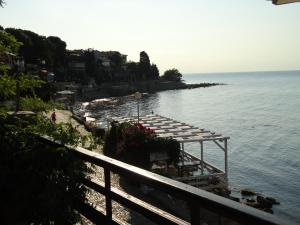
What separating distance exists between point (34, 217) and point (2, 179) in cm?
51

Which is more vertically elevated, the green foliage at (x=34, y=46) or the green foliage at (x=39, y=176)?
the green foliage at (x=34, y=46)

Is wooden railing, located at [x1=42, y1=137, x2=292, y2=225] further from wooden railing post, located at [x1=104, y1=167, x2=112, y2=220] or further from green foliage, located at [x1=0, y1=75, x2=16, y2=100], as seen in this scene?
green foliage, located at [x1=0, y1=75, x2=16, y2=100]

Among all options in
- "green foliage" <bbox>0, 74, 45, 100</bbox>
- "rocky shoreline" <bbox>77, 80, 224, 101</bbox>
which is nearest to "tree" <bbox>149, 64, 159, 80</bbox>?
"rocky shoreline" <bbox>77, 80, 224, 101</bbox>

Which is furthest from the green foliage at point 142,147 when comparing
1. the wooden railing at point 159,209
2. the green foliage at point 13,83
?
the wooden railing at point 159,209

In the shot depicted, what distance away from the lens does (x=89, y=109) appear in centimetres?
9688

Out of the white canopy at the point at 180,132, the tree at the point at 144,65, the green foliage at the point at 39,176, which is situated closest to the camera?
the green foliage at the point at 39,176

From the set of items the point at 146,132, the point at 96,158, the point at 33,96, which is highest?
the point at 33,96

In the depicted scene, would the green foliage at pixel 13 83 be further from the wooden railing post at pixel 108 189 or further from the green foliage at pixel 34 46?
the green foliage at pixel 34 46

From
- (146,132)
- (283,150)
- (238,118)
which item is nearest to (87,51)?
(238,118)

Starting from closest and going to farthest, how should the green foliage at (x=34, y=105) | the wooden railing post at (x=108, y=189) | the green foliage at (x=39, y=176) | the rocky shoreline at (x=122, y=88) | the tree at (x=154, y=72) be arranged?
the wooden railing post at (x=108, y=189)
the green foliage at (x=39, y=176)
the green foliage at (x=34, y=105)
the rocky shoreline at (x=122, y=88)
the tree at (x=154, y=72)

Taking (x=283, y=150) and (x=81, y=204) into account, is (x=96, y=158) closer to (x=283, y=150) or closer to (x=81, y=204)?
(x=81, y=204)

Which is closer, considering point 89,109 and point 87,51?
point 89,109

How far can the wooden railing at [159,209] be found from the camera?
2.19 metres

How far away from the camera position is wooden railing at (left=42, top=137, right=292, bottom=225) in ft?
7.18
